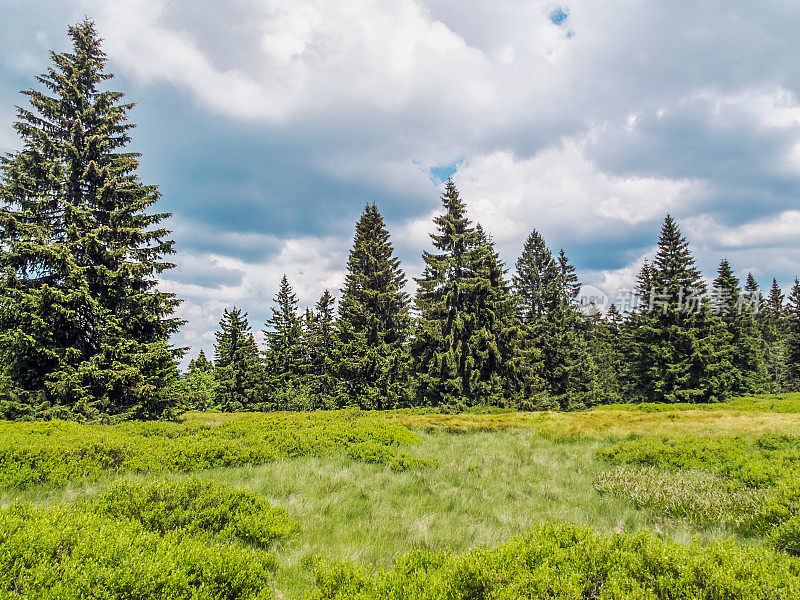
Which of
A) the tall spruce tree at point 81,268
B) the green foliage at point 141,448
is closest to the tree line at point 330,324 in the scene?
the tall spruce tree at point 81,268

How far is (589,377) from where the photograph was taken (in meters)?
35.8

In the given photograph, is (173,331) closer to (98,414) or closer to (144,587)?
(98,414)

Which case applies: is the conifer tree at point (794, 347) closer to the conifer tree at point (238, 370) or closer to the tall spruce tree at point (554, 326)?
the tall spruce tree at point (554, 326)

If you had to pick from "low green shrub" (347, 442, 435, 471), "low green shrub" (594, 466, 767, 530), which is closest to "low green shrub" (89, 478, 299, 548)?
"low green shrub" (347, 442, 435, 471)

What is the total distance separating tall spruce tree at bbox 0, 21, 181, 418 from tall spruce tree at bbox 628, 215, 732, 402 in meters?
40.6

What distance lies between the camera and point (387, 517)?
18.5ft

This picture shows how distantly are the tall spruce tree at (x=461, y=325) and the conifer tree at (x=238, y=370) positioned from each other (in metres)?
20.3

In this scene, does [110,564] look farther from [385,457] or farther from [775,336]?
[775,336]

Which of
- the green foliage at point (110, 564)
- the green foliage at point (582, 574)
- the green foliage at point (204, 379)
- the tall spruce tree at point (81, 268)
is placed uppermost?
the tall spruce tree at point (81, 268)

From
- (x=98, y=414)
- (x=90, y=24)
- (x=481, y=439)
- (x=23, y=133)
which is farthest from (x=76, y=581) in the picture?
(x=90, y=24)

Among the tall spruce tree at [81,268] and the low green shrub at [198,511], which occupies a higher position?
the tall spruce tree at [81,268]

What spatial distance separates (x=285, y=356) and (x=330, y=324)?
6709 mm

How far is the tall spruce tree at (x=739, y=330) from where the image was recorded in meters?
44.6

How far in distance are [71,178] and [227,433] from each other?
50.7 ft
